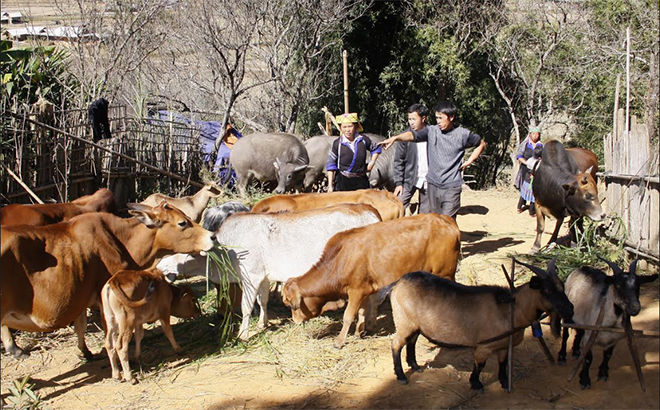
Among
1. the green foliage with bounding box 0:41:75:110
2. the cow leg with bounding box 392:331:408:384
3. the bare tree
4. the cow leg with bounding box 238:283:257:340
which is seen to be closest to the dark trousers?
the cow leg with bounding box 238:283:257:340

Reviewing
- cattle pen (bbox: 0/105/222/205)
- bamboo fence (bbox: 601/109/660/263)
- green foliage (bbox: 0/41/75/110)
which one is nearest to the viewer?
bamboo fence (bbox: 601/109/660/263)

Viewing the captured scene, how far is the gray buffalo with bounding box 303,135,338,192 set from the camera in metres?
14.1

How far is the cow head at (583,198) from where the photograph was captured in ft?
29.5

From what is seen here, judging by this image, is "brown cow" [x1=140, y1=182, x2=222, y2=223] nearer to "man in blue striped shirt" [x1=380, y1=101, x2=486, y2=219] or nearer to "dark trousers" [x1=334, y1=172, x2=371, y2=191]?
"dark trousers" [x1=334, y1=172, x2=371, y2=191]

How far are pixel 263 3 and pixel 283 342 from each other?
1132 cm

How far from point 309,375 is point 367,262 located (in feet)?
4.13

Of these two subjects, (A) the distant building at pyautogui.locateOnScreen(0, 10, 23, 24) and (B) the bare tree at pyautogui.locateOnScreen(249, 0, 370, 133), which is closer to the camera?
(B) the bare tree at pyautogui.locateOnScreen(249, 0, 370, 133)

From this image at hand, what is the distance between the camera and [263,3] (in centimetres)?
1599

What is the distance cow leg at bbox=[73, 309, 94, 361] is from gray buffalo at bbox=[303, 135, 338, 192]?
7.85 m

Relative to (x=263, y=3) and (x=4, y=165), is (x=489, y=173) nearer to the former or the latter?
(x=263, y=3)

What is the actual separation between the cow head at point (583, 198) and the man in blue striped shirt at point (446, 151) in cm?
221

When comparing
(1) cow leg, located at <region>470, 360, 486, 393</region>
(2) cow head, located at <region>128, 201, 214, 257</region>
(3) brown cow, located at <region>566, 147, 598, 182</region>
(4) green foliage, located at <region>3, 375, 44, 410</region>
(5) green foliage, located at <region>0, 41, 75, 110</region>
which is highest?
(5) green foliage, located at <region>0, 41, 75, 110</region>

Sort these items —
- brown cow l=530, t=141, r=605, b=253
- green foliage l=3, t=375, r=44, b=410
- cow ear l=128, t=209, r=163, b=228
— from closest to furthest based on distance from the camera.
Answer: green foliage l=3, t=375, r=44, b=410 → cow ear l=128, t=209, r=163, b=228 → brown cow l=530, t=141, r=605, b=253

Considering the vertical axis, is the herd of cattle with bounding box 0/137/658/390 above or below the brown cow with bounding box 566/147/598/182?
below
